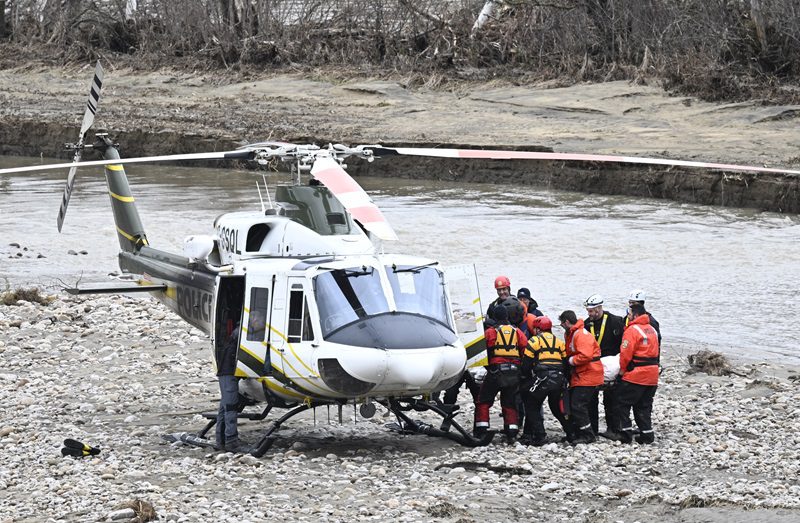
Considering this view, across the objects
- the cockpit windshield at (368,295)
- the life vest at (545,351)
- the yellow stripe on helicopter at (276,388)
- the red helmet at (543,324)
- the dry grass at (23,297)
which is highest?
the cockpit windshield at (368,295)

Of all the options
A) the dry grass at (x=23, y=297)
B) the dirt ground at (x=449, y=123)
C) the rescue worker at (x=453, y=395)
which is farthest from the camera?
the dirt ground at (x=449, y=123)

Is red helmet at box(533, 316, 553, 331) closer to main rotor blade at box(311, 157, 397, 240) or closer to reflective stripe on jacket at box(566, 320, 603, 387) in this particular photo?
reflective stripe on jacket at box(566, 320, 603, 387)

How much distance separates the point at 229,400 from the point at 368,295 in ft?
5.24

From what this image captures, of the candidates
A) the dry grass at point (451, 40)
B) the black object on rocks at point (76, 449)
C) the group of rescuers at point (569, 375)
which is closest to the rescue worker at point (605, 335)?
the group of rescuers at point (569, 375)

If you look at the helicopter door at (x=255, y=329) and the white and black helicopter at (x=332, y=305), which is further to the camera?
the helicopter door at (x=255, y=329)

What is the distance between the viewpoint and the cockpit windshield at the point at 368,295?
33.6ft

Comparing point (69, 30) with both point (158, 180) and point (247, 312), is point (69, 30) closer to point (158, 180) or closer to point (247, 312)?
point (158, 180)

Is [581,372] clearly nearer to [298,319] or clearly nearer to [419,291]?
[419,291]

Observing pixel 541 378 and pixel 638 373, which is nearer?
pixel 541 378

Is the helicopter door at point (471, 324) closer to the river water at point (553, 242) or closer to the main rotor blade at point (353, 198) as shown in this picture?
the main rotor blade at point (353, 198)

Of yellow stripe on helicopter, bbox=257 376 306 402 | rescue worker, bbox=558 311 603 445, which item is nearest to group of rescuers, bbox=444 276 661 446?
rescue worker, bbox=558 311 603 445

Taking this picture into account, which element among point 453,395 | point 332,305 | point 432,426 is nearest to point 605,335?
point 453,395

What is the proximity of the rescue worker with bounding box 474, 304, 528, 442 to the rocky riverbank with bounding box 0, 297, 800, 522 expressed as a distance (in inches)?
11.0

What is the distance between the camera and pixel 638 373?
1105 centimetres
